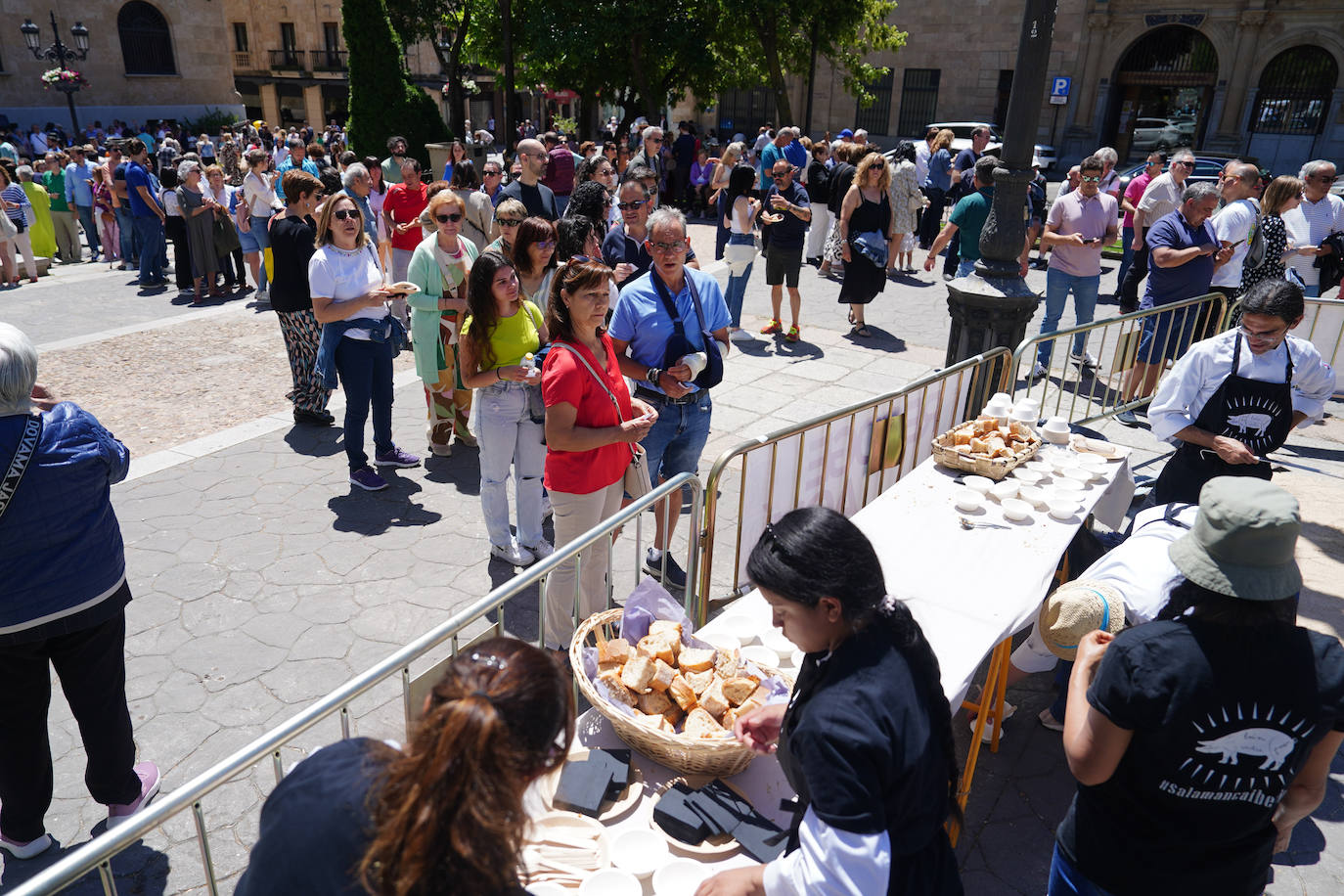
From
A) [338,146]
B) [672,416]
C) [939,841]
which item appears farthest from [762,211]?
[338,146]

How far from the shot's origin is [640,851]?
238 cm

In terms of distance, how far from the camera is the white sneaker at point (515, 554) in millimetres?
5336

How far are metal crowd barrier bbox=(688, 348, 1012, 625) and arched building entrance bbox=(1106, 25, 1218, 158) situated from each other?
30.8m

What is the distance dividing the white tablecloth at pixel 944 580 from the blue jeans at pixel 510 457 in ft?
6.39

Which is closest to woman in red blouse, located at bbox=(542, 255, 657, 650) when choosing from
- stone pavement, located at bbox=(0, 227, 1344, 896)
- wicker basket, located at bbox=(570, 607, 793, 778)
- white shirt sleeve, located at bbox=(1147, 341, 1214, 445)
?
stone pavement, located at bbox=(0, 227, 1344, 896)

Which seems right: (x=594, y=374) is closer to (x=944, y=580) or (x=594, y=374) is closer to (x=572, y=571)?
(x=572, y=571)

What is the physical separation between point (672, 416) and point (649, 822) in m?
2.68

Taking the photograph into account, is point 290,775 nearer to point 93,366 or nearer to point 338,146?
point 93,366

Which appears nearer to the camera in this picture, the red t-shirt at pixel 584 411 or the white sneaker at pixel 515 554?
the red t-shirt at pixel 584 411

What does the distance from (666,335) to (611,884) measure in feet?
9.89

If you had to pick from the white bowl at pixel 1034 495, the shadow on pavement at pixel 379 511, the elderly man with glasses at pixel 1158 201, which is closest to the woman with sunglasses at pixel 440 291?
the shadow on pavement at pixel 379 511

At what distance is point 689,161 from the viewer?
19.9 metres

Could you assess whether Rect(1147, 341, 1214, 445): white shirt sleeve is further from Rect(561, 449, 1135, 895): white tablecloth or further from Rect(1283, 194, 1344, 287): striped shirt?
Rect(1283, 194, 1344, 287): striped shirt

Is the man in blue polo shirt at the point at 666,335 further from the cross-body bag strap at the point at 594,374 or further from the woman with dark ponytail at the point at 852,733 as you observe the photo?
the woman with dark ponytail at the point at 852,733
